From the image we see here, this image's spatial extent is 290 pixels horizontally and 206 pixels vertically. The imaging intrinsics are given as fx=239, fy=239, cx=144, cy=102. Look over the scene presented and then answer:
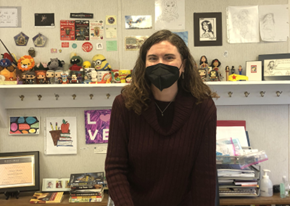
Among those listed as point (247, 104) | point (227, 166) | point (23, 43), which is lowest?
point (227, 166)

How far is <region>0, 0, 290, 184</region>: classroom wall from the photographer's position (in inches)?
70.5

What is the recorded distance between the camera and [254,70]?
1782 mm

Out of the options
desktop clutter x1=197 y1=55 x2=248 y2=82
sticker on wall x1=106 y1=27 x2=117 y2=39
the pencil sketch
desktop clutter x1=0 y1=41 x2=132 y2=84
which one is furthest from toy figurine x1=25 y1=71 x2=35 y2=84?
desktop clutter x1=197 y1=55 x2=248 y2=82

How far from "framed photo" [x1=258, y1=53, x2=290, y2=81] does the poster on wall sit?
4.89 ft

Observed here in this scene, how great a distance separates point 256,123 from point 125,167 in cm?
126

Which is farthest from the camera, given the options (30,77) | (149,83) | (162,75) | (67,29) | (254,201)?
(67,29)

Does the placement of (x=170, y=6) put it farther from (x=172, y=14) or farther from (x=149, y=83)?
(x=149, y=83)

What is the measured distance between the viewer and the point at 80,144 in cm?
184

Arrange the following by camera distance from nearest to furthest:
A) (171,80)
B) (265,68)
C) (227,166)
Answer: (171,80) < (227,166) < (265,68)

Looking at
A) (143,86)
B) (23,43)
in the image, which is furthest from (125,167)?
(23,43)

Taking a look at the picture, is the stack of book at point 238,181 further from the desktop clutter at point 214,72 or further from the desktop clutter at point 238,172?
the desktop clutter at point 214,72

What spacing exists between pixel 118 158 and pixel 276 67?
1.40 m

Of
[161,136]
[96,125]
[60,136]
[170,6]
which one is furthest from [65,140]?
[170,6]

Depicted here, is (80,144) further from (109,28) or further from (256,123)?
(256,123)
